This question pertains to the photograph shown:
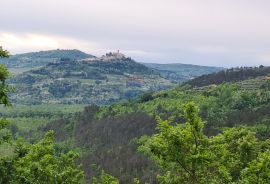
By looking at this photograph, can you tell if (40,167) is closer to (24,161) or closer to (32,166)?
(32,166)

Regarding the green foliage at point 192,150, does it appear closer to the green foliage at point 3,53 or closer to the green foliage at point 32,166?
the green foliage at point 32,166

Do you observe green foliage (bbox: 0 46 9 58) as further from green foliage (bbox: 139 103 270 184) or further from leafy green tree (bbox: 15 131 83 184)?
green foliage (bbox: 139 103 270 184)

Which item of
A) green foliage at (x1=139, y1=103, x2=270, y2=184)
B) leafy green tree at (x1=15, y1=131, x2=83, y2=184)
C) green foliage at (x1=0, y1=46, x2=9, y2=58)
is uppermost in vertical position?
green foliage at (x1=0, y1=46, x2=9, y2=58)

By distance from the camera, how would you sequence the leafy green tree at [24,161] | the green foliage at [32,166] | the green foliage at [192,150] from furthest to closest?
1. the green foliage at [32,166]
2. the green foliage at [192,150]
3. the leafy green tree at [24,161]

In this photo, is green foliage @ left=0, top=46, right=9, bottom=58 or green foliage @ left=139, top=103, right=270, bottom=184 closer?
green foliage @ left=0, top=46, right=9, bottom=58

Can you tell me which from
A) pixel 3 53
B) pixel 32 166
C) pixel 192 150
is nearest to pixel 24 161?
pixel 32 166

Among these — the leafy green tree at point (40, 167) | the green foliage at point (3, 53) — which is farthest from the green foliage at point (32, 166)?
the green foliage at point (3, 53)

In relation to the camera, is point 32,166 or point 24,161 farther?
point 24,161

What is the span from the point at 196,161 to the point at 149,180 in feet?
527

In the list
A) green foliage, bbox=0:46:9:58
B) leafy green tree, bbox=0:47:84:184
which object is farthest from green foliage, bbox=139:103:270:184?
green foliage, bbox=0:46:9:58

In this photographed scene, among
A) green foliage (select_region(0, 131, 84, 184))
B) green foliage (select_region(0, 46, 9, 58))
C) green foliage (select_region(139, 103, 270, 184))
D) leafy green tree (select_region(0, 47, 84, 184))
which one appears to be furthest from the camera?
green foliage (select_region(0, 131, 84, 184))

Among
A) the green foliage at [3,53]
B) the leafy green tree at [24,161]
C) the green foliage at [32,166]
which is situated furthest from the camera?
the green foliage at [32,166]

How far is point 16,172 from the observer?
29.3 meters

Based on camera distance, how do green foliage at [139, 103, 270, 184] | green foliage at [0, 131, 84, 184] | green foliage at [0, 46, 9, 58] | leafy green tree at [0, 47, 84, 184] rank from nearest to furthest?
1. green foliage at [0, 46, 9, 58]
2. leafy green tree at [0, 47, 84, 184]
3. green foliage at [139, 103, 270, 184]
4. green foliage at [0, 131, 84, 184]
